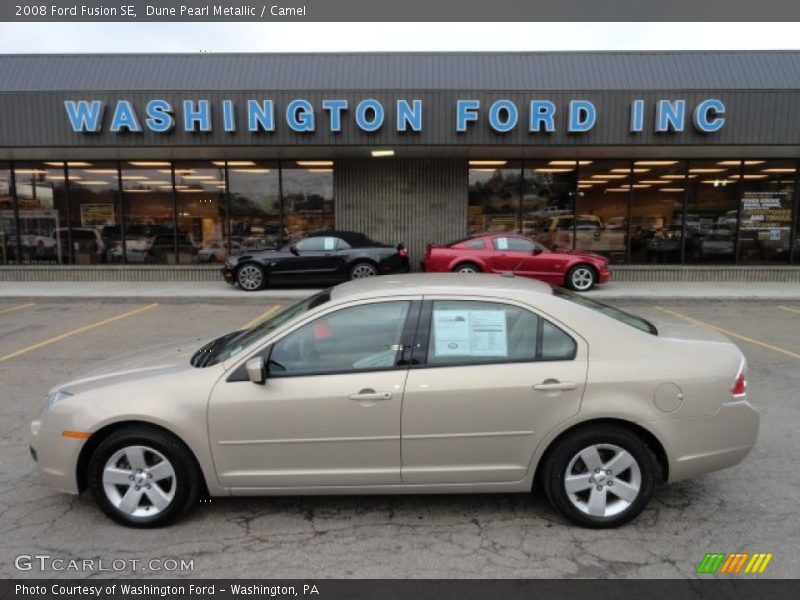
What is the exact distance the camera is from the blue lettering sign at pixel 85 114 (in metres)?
13.2

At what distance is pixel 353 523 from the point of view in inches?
140

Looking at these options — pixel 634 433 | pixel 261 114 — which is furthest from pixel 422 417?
pixel 261 114

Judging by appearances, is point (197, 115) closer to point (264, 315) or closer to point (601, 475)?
point (264, 315)

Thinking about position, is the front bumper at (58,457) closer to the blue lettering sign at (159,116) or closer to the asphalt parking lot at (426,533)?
the asphalt parking lot at (426,533)

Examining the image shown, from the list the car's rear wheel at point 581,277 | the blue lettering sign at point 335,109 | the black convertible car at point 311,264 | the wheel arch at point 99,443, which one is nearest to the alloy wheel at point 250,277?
the black convertible car at point 311,264

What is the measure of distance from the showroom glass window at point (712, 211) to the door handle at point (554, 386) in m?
14.3

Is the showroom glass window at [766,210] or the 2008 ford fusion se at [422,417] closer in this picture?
→ the 2008 ford fusion se at [422,417]

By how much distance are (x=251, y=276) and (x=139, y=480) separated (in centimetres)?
1063

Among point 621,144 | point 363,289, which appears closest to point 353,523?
point 363,289

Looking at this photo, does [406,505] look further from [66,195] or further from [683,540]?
[66,195]

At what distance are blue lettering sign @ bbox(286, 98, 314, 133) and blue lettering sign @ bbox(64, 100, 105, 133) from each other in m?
4.18

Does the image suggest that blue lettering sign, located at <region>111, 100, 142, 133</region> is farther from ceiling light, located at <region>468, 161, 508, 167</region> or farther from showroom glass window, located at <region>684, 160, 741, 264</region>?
showroom glass window, located at <region>684, 160, 741, 264</region>

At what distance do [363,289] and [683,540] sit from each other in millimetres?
2377

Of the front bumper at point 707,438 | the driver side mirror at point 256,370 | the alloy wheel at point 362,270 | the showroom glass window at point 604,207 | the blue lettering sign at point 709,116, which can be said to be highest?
the blue lettering sign at point 709,116
